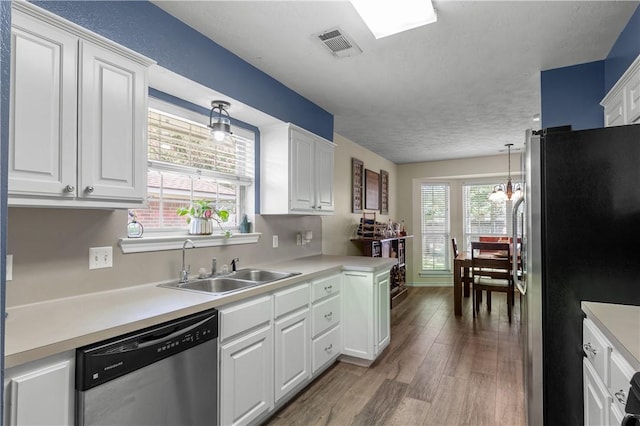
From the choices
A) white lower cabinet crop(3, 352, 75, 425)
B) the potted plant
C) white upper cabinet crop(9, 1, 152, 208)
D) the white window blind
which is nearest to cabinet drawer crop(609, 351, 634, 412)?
white lower cabinet crop(3, 352, 75, 425)

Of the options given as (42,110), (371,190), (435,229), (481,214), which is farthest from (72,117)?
(481,214)

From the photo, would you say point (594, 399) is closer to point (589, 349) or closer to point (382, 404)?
point (589, 349)

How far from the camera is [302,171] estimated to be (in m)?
3.05

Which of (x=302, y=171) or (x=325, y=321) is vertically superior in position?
(x=302, y=171)

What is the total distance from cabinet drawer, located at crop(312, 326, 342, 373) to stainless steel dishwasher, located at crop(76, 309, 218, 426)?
100 centimetres

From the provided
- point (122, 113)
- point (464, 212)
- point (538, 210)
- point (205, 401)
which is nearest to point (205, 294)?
point (205, 401)

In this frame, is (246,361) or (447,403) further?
(447,403)

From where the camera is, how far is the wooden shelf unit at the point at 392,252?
185 inches

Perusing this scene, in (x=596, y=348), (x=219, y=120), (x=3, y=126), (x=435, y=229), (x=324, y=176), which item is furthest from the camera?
(x=435, y=229)

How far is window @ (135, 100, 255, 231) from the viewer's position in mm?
2227

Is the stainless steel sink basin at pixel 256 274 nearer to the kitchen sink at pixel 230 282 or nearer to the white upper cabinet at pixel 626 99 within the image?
the kitchen sink at pixel 230 282

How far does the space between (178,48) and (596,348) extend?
2625 mm

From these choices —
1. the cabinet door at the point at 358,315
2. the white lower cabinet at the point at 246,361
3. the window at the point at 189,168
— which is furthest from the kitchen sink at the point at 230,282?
the cabinet door at the point at 358,315

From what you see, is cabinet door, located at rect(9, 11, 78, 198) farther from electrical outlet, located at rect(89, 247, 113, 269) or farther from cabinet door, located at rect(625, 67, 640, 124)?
cabinet door, located at rect(625, 67, 640, 124)
